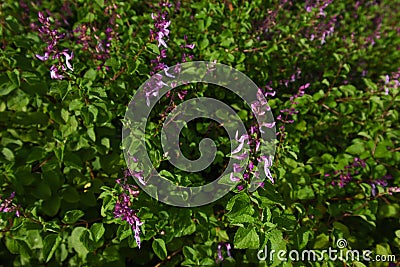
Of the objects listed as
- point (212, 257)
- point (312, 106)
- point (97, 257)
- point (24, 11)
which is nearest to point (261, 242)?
point (212, 257)

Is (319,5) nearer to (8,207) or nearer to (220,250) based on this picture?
(220,250)

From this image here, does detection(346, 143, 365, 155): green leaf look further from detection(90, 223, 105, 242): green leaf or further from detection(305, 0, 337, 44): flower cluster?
detection(90, 223, 105, 242): green leaf

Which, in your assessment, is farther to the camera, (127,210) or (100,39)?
(100,39)

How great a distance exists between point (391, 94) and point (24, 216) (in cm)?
237

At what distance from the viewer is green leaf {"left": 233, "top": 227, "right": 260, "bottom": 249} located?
1516mm

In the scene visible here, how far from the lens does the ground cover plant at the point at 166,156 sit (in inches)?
70.2

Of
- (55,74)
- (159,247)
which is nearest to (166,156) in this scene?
(159,247)

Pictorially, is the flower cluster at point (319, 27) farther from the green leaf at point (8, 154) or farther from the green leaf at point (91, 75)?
the green leaf at point (8, 154)

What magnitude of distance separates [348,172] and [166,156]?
1178 mm

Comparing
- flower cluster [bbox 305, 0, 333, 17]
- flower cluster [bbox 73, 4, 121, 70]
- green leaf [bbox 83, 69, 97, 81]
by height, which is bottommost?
green leaf [bbox 83, 69, 97, 81]

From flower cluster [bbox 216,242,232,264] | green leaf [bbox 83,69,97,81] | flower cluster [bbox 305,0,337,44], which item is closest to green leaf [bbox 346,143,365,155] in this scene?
flower cluster [bbox 305,0,337,44]

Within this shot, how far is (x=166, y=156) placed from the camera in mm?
1765

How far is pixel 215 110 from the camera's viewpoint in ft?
7.29

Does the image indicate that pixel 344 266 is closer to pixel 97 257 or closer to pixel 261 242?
pixel 261 242
